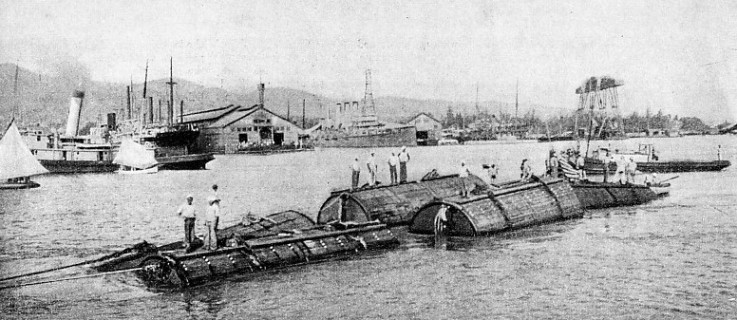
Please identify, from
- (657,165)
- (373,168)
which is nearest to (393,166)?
(373,168)

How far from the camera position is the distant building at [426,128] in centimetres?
10930

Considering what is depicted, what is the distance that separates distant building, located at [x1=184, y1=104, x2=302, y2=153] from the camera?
71562mm

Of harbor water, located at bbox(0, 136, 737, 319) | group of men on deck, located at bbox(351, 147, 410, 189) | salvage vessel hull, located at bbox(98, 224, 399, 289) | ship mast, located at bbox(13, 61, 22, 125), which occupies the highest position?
ship mast, located at bbox(13, 61, 22, 125)

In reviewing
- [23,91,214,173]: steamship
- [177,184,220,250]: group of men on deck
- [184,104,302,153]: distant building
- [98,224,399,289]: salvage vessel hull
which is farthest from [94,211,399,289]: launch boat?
[184,104,302,153]: distant building

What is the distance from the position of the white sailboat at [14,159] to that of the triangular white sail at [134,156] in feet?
46.4

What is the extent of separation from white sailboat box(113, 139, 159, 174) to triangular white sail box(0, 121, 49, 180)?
1756 centimetres

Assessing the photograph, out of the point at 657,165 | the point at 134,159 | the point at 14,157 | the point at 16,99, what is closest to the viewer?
the point at 16,99

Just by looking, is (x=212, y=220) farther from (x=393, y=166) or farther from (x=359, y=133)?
(x=359, y=133)

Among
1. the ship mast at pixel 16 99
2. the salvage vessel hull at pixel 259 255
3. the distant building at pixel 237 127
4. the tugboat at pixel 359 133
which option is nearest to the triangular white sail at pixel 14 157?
the ship mast at pixel 16 99

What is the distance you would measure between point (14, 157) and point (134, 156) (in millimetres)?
23255

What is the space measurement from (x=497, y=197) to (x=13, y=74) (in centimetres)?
1863

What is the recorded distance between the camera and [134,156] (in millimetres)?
56625

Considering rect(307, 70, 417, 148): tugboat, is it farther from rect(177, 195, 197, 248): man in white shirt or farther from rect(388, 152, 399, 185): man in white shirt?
rect(177, 195, 197, 248): man in white shirt

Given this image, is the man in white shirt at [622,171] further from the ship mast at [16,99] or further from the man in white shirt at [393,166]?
the ship mast at [16,99]
